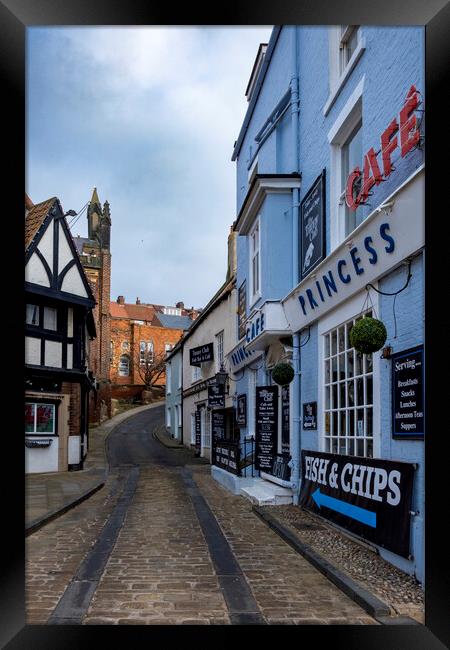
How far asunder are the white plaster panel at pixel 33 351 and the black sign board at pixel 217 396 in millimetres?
5659

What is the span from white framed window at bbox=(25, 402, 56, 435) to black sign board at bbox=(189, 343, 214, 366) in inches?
273

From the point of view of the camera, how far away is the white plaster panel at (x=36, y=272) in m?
16.5

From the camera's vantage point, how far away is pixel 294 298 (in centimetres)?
1077

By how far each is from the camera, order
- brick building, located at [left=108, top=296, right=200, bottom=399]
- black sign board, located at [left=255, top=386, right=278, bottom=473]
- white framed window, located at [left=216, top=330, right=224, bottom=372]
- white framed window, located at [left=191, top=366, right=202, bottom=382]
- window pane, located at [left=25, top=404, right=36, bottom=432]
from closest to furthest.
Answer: black sign board, located at [left=255, top=386, right=278, bottom=473] → window pane, located at [left=25, top=404, right=36, bottom=432] → white framed window, located at [left=216, top=330, right=224, bottom=372] → white framed window, located at [left=191, top=366, right=202, bottom=382] → brick building, located at [left=108, top=296, right=200, bottom=399]

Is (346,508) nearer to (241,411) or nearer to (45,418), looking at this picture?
(241,411)

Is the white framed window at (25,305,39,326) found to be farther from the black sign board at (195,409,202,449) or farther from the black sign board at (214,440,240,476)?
the black sign board at (195,409,202,449)

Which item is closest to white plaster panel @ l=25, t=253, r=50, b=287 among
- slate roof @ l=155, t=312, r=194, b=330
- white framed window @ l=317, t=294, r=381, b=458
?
white framed window @ l=317, t=294, r=381, b=458

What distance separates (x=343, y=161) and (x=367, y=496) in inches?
196

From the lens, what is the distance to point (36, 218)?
17469 millimetres

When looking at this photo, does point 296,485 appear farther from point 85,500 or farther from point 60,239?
point 60,239

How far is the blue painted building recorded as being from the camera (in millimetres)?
6301
